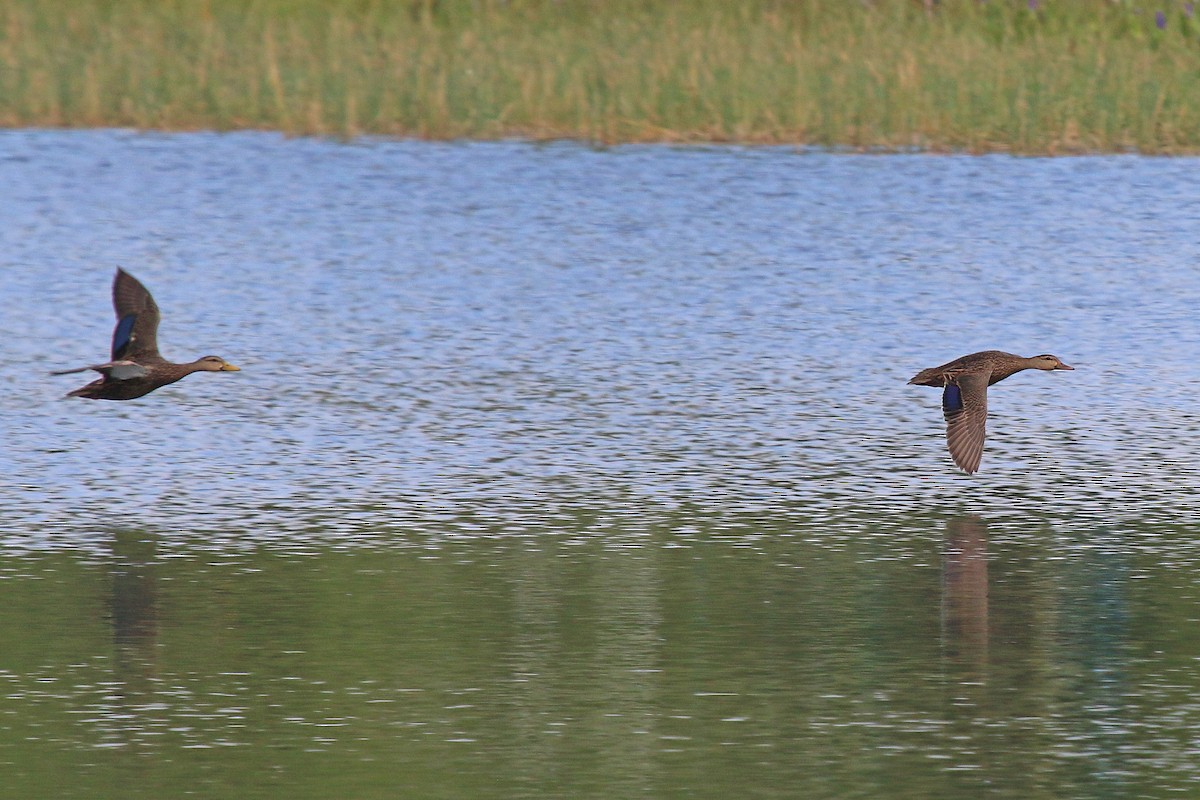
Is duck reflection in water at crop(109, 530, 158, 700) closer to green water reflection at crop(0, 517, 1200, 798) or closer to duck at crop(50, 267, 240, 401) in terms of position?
green water reflection at crop(0, 517, 1200, 798)

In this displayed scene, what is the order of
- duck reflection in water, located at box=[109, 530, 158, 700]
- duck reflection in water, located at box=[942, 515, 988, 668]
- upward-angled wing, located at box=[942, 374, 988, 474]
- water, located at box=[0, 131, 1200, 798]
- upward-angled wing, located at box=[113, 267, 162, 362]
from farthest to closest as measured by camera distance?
upward-angled wing, located at box=[113, 267, 162, 362] → upward-angled wing, located at box=[942, 374, 988, 474] → duck reflection in water, located at box=[942, 515, 988, 668] → duck reflection in water, located at box=[109, 530, 158, 700] → water, located at box=[0, 131, 1200, 798]

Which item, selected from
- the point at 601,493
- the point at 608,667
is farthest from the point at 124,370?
the point at 608,667

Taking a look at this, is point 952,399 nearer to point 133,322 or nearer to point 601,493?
point 601,493

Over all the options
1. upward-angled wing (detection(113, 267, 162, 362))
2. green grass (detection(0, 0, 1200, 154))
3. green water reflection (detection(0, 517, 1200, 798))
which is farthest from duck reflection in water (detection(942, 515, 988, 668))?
green grass (detection(0, 0, 1200, 154))

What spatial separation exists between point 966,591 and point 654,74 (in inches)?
567

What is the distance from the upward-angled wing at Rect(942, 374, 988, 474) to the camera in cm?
1048

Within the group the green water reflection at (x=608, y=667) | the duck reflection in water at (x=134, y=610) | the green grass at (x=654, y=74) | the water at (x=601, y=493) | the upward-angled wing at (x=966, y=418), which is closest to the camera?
the green water reflection at (x=608, y=667)

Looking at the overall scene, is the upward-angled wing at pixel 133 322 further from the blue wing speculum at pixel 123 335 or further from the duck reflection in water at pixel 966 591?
the duck reflection in water at pixel 966 591

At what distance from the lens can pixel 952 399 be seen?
Answer: 1085 cm

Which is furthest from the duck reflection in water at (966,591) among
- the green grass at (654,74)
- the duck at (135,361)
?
the green grass at (654,74)

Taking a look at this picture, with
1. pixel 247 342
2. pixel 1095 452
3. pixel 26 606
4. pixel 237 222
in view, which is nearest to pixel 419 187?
pixel 237 222

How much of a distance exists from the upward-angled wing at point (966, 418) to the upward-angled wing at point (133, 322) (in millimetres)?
3418

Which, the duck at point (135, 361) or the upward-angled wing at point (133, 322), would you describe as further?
the upward-angled wing at point (133, 322)

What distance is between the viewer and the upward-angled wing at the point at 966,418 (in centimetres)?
1048
